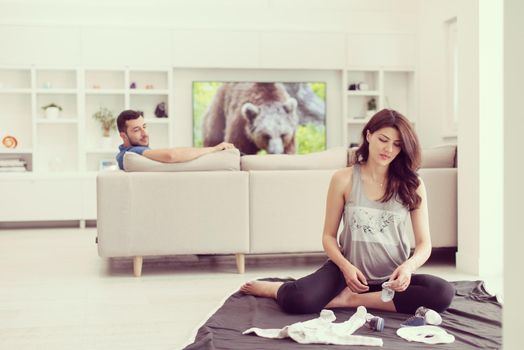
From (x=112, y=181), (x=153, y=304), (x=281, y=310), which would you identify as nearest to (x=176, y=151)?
(x=112, y=181)

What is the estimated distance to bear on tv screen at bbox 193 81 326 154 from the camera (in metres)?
7.72

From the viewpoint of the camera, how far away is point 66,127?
7.57 m

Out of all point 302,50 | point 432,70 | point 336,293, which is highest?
point 302,50

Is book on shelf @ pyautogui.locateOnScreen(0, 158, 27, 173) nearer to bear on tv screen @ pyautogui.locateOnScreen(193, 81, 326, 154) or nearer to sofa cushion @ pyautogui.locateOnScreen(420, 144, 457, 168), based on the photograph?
bear on tv screen @ pyautogui.locateOnScreen(193, 81, 326, 154)

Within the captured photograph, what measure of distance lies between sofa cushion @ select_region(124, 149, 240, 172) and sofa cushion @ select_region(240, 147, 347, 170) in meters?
0.09

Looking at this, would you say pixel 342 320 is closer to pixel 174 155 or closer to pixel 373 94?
pixel 174 155

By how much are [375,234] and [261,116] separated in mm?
5115

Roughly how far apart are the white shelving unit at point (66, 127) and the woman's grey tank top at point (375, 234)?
15.7ft

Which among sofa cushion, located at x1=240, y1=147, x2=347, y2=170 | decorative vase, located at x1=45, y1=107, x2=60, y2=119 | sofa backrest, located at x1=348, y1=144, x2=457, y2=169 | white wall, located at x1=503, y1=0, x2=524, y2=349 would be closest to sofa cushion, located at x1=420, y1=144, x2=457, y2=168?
sofa backrest, located at x1=348, y1=144, x2=457, y2=169

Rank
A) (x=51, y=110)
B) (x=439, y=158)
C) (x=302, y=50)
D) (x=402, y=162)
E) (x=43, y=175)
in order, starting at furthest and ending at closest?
1. (x=302, y=50)
2. (x=51, y=110)
3. (x=43, y=175)
4. (x=439, y=158)
5. (x=402, y=162)

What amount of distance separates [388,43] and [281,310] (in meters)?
5.54

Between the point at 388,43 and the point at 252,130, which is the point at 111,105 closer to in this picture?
the point at 252,130

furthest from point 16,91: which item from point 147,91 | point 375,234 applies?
point 375,234

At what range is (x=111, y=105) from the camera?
763 centimetres
